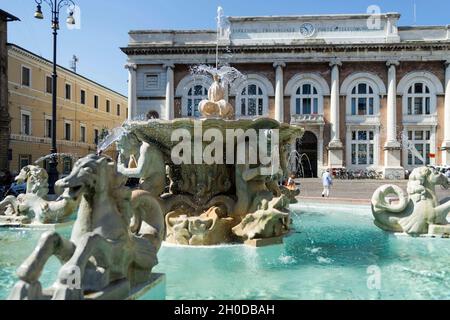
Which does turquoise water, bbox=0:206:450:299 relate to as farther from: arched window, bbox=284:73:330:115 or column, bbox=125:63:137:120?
column, bbox=125:63:137:120

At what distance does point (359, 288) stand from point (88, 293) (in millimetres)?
→ 3113

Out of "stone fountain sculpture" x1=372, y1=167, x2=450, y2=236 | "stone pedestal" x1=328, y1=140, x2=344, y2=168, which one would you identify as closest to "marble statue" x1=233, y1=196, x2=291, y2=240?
"stone fountain sculpture" x1=372, y1=167, x2=450, y2=236

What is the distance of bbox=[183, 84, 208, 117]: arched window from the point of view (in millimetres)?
37188

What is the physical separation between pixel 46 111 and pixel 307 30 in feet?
81.2

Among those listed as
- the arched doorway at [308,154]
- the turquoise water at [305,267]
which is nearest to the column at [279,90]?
the arched doorway at [308,154]

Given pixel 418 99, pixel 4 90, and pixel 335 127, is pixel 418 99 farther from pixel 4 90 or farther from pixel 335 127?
pixel 4 90

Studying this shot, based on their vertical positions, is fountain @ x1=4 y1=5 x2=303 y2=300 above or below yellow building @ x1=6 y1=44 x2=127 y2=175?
below

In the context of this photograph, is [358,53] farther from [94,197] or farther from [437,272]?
[94,197]

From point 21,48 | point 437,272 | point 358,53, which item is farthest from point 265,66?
point 437,272

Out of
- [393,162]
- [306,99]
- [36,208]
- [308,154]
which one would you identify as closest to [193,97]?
[306,99]

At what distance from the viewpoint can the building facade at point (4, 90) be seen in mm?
28062

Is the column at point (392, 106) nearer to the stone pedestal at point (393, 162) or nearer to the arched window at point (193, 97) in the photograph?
the stone pedestal at point (393, 162)

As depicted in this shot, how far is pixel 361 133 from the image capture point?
120ft

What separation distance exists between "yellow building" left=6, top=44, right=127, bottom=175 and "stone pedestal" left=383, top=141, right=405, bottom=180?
27117 mm
